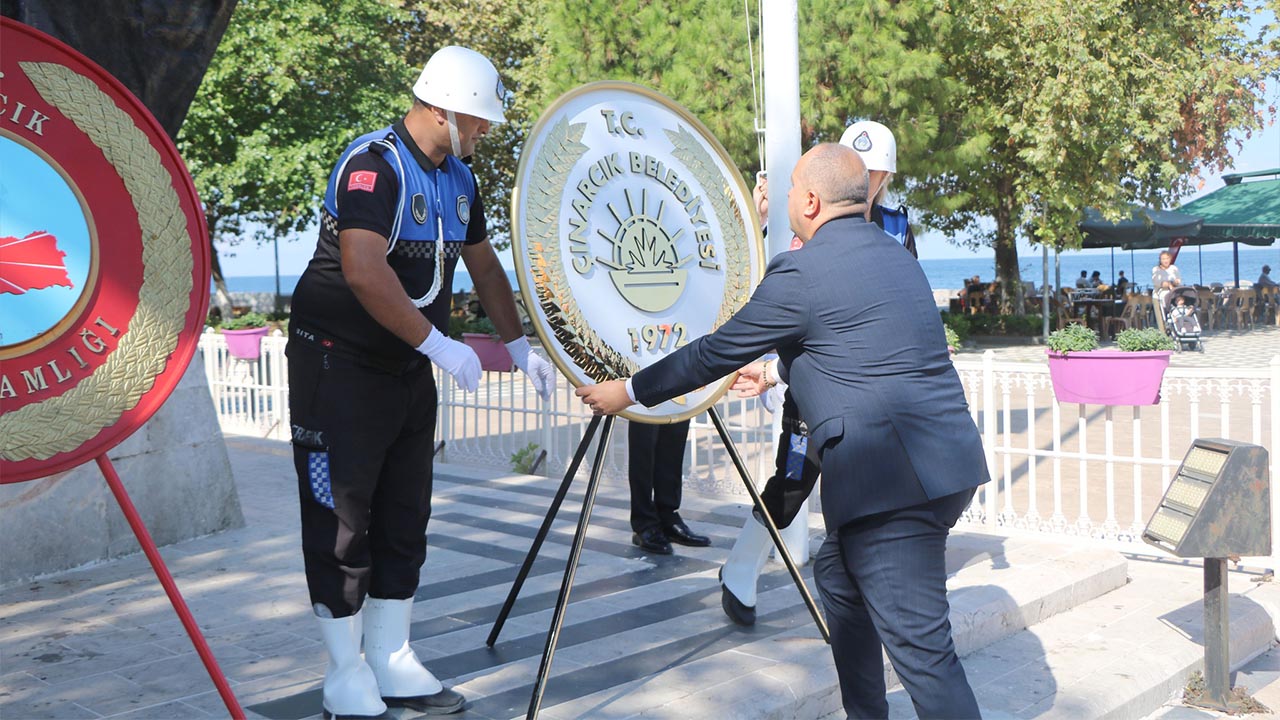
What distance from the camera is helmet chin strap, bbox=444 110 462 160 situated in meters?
3.49

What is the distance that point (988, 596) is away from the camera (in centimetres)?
495

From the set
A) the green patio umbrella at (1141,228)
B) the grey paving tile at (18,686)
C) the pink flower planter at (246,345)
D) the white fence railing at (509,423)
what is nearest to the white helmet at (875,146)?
the white fence railing at (509,423)

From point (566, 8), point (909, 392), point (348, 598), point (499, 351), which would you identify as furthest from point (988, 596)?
point (566, 8)

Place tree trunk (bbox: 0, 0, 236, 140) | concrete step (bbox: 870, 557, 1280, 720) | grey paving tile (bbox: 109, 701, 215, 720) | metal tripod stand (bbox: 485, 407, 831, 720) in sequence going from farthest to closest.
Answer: tree trunk (bbox: 0, 0, 236, 140), concrete step (bbox: 870, 557, 1280, 720), grey paving tile (bbox: 109, 701, 215, 720), metal tripod stand (bbox: 485, 407, 831, 720)

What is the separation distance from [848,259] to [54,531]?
4624 mm

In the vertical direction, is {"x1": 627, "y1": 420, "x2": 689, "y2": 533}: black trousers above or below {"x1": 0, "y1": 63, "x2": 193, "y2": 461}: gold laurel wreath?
below

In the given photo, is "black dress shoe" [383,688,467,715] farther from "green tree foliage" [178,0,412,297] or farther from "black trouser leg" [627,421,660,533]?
"green tree foliage" [178,0,412,297]

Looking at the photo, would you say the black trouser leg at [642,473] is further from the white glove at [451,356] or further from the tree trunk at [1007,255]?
the tree trunk at [1007,255]

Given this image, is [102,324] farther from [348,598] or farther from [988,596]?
[988,596]

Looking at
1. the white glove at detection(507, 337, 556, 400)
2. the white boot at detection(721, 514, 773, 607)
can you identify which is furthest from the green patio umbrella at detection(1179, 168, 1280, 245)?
the white glove at detection(507, 337, 556, 400)

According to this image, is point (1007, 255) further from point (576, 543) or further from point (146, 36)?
point (576, 543)

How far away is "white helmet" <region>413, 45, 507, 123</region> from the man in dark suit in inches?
41.7

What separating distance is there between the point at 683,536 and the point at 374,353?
2958 mm

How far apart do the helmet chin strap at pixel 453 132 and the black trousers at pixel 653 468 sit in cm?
256
